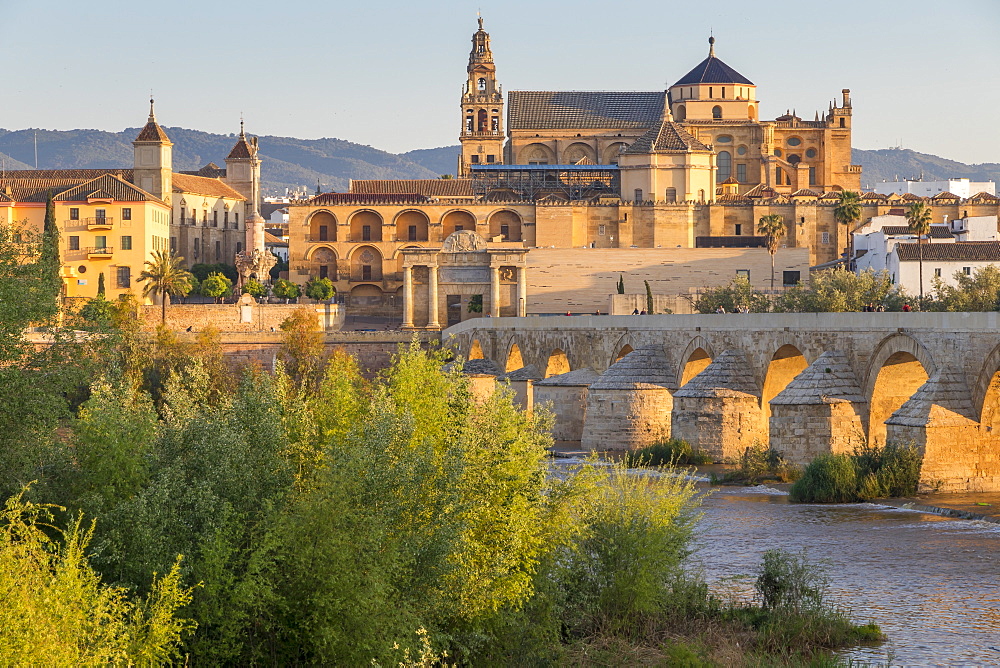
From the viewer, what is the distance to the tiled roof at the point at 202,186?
3734 inches

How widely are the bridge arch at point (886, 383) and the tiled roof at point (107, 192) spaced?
6163 cm

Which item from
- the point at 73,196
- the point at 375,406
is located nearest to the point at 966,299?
the point at 375,406

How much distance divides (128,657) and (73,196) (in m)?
75.8

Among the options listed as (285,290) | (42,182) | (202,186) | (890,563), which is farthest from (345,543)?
(202,186)

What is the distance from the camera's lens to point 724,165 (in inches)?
3826

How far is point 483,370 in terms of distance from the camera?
53656mm

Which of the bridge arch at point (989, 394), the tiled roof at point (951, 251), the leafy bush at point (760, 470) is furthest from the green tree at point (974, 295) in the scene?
the bridge arch at point (989, 394)

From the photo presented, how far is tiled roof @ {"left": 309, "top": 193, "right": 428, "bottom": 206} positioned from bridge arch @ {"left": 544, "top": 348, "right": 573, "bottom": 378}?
42.9 metres

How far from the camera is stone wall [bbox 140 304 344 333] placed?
7650 centimetres

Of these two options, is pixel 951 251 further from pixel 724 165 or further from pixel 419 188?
pixel 419 188

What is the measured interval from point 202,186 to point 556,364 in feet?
177

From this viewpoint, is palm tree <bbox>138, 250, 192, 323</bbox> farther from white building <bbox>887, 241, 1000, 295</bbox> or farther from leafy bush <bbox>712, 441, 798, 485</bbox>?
leafy bush <bbox>712, 441, 798, 485</bbox>

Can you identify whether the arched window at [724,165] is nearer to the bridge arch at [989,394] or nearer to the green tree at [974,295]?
the green tree at [974,295]

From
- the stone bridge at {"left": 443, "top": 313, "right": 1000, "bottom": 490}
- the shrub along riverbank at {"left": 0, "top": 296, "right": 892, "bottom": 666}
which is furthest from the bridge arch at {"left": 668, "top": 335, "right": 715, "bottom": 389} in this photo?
the shrub along riverbank at {"left": 0, "top": 296, "right": 892, "bottom": 666}
